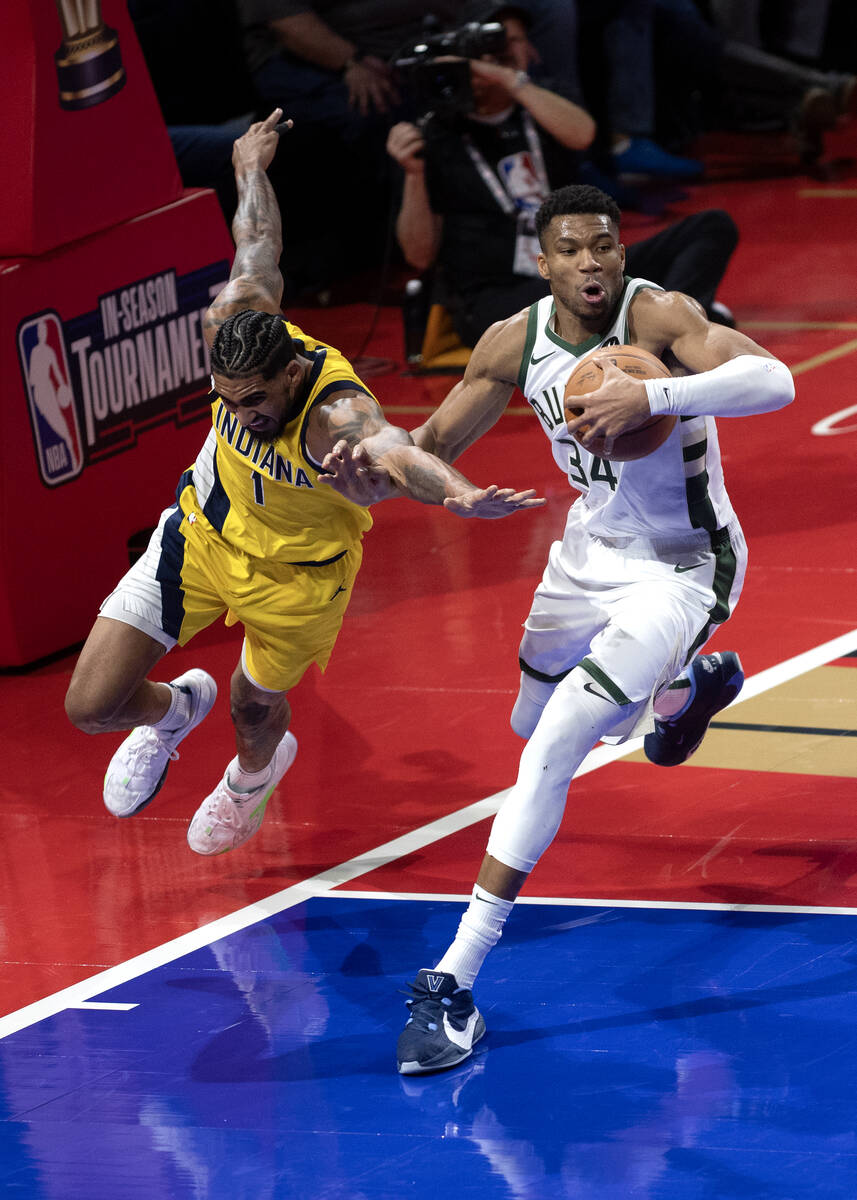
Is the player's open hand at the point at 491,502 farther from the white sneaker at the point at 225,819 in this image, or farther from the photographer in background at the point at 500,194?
the photographer in background at the point at 500,194

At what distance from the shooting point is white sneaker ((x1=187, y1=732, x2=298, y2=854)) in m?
5.48

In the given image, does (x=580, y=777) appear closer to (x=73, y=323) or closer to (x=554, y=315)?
(x=554, y=315)

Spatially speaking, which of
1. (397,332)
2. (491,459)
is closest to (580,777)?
(491,459)

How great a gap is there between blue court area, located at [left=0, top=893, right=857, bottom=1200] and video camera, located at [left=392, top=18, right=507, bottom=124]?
5728 mm

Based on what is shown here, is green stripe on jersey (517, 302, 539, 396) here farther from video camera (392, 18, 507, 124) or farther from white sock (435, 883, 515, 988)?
video camera (392, 18, 507, 124)

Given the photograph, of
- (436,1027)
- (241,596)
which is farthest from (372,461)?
(436,1027)

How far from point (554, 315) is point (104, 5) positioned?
10.4 feet

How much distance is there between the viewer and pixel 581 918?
16.8ft

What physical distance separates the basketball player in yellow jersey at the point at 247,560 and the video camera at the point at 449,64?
402 centimetres

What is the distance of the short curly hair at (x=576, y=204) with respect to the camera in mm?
4867

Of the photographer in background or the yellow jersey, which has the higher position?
the yellow jersey

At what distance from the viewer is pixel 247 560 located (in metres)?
5.33

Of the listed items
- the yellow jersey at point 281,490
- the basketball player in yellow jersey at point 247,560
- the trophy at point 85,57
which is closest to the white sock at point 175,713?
the basketball player in yellow jersey at point 247,560

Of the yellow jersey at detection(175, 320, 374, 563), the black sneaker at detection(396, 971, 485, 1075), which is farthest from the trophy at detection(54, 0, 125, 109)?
the black sneaker at detection(396, 971, 485, 1075)
